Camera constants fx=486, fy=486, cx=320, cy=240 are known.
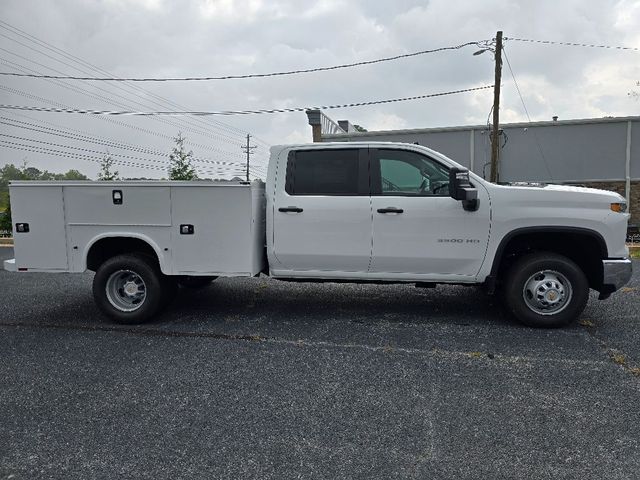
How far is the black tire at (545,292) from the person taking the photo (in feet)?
17.1

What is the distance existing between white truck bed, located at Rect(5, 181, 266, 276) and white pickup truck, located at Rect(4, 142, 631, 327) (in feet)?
0.04

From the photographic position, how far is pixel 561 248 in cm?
553

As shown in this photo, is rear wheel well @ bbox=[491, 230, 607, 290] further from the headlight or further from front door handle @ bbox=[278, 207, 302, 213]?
front door handle @ bbox=[278, 207, 302, 213]

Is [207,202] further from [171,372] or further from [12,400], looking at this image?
[12,400]

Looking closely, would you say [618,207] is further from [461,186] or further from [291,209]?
[291,209]

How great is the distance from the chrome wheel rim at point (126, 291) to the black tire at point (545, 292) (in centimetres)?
419

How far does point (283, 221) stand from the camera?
5.48 meters

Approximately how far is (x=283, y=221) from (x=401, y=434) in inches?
115

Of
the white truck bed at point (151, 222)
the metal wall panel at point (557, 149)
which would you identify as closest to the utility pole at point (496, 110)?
the metal wall panel at point (557, 149)

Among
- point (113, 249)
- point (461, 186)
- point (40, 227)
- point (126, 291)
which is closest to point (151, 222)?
point (113, 249)

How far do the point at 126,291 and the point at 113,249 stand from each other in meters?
0.57

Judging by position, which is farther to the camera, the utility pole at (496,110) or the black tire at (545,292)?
the utility pole at (496,110)

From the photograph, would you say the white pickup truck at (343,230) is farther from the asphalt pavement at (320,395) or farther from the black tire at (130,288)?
the asphalt pavement at (320,395)

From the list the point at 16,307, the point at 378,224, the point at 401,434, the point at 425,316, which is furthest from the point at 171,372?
the point at 16,307
